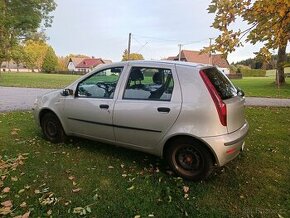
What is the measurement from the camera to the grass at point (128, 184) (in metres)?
3.82

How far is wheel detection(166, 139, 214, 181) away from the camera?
444 cm

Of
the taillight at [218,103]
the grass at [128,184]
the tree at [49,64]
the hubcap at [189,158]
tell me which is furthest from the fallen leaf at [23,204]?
the tree at [49,64]

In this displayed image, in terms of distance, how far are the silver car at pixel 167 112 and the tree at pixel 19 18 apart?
1082 inches

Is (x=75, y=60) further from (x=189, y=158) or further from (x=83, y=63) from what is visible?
(x=189, y=158)

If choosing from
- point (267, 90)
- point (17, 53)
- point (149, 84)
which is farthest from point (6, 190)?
point (17, 53)

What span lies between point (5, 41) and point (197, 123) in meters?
30.9

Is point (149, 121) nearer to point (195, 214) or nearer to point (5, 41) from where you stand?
point (195, 214)

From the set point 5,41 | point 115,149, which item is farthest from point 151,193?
point 5,41

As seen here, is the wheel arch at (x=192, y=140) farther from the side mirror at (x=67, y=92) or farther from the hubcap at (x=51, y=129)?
the hubcap at (x=51, y=129)

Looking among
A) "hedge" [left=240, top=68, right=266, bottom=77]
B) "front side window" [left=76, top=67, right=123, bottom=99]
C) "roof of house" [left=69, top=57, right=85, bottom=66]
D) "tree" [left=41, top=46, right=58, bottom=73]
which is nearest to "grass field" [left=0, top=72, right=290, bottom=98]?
"front side window" [left=76, top=67, right=123, bottom=99]

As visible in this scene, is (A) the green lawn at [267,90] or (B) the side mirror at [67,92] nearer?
(B) the side mirror at [67,92]

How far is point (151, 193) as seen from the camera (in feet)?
13.8

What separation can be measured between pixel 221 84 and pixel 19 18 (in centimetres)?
3604

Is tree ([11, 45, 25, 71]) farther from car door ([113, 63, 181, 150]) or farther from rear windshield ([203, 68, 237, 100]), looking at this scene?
rear windshield ([203, 68, 237, 100])
